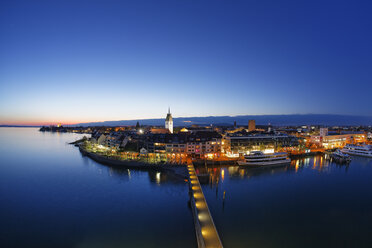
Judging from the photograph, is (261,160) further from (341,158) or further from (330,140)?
(330,140)

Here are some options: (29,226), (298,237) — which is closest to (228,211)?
(298,237)

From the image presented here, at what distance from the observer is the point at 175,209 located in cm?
1950

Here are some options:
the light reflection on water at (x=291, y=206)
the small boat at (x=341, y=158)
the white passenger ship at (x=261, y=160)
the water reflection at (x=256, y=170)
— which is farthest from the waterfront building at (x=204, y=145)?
the small boat at (x=341, y=158)

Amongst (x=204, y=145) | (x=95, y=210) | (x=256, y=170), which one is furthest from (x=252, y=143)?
(x=95, y=210)

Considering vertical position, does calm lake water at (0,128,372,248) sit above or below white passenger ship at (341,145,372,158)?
below

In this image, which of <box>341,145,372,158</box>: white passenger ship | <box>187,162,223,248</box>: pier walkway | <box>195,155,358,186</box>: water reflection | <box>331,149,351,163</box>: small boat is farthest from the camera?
<box>341,145,372,158</box>: white passenger ship

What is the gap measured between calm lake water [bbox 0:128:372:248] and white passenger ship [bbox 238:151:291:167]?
11.8 feet

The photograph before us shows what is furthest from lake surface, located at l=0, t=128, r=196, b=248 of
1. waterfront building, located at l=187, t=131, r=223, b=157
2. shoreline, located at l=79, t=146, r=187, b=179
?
waterfront building, located at l=187, t=131, r=223, b=157

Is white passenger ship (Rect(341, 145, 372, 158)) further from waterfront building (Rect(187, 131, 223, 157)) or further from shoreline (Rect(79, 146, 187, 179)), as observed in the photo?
shoreline (Rect(79, 146, 187, 179))

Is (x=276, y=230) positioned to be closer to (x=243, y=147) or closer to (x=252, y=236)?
(x=252, y=236)

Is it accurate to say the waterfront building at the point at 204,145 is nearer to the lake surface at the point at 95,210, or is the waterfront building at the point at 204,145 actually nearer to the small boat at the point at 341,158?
the lake surface at the point at 95,210

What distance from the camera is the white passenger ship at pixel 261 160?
36531 millimetres

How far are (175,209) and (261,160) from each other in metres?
23.7

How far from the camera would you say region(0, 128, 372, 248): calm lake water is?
1497cm
